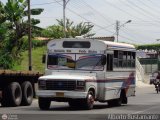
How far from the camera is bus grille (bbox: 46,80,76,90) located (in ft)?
65.5

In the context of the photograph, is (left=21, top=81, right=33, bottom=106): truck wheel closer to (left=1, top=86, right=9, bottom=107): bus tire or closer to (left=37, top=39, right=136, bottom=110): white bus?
(left=1, top=86, right=9, bottom=107): bus tire

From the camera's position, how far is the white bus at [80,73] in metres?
20.0

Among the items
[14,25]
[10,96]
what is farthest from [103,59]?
[14,25]

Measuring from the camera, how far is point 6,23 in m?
44.3

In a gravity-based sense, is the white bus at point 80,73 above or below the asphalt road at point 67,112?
above

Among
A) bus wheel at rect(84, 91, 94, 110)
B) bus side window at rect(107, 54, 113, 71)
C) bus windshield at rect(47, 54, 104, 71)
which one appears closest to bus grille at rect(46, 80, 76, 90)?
bus wheel at rect(84, 91, 94, 110)

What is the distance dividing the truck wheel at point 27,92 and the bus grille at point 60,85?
4905 mm

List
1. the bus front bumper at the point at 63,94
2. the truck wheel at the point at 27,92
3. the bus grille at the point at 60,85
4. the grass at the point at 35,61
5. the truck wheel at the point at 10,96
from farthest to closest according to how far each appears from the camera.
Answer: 1. the grass at the point at 35,61
2. the truck wheel at the point at 27,92
3. the truck wheel at the point at 10,96
4. the bus grille at the point at 60,85
5. the bus front bumper at the point at 63,94

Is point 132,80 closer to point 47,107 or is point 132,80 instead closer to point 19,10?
point 47,107

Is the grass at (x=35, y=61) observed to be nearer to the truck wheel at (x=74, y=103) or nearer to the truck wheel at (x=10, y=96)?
the truck wheel at (x=10, y=96)

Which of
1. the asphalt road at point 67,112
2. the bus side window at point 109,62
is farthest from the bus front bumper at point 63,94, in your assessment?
the bus side window at point 109,62

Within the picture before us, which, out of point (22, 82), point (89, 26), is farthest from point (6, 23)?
point (89, 26)

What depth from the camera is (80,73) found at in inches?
823

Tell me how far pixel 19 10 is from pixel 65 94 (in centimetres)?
2394
